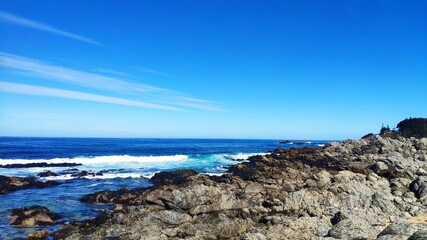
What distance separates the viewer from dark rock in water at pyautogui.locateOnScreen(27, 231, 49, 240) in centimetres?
1816

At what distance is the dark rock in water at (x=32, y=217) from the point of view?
68.3 feet

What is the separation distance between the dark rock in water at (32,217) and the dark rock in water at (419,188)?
25184 millimetres

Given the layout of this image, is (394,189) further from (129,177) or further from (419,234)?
(129,177)

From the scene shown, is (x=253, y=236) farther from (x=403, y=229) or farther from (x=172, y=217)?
(x=403, y=229)

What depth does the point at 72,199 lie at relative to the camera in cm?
2866

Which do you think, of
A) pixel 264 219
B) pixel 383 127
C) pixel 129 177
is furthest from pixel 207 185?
pixel 383 127

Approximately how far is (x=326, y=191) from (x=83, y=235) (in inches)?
605

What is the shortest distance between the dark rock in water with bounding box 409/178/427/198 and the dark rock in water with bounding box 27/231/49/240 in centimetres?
2466

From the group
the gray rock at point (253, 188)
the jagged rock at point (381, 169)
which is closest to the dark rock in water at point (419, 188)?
the jagged rock at point (381, 169)

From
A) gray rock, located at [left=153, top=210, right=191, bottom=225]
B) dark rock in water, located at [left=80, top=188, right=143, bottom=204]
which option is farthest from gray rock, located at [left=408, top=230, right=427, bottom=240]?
A: dark rock in water, located at [left=80, top=188, right=143, bottom=204]

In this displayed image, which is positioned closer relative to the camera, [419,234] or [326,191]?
[419,234]

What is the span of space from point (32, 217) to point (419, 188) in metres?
26.7

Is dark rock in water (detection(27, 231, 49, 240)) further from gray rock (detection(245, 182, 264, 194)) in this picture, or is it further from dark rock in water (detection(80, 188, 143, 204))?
gray rock (detection(245, 182, 264, 194))

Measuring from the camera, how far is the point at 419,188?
24984mm
